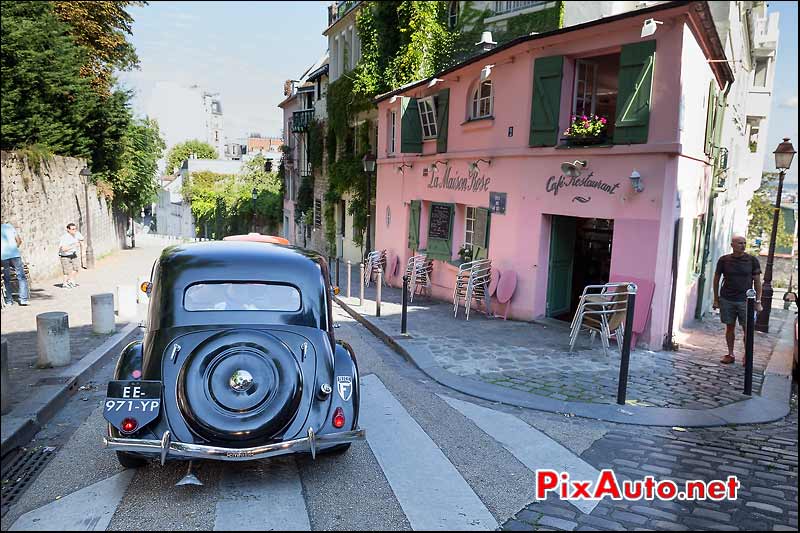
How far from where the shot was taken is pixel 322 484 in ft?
14.8

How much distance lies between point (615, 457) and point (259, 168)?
40.3 meters

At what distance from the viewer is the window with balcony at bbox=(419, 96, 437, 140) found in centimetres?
1508

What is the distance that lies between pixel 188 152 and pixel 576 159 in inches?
2045

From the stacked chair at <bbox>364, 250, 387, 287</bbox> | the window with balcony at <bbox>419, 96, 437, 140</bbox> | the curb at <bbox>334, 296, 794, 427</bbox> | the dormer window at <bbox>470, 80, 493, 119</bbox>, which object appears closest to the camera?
the curb at <bbox>334, 296, 794, 427</bbox>

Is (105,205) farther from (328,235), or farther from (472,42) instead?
(472,42)

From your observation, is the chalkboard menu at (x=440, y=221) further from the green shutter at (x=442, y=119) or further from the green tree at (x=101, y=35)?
the green tree at (x=101, y=35)

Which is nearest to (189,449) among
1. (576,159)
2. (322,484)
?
(322,484)

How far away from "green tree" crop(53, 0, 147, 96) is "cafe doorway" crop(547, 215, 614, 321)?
643 inches

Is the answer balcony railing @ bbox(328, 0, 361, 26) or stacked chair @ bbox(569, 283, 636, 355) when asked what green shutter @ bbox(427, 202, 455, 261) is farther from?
balcony railing @ bbox(328, 0, 361, 26)

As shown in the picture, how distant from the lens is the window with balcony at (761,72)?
2166cm

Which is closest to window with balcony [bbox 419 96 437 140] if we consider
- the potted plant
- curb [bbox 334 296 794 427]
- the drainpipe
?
the potted plant

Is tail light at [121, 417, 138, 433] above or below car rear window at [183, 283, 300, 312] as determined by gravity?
below

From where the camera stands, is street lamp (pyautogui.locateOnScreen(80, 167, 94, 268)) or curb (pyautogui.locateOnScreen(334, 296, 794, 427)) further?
street lamp (pyautogui.locateOnScreen(80, 167, 94, 268))

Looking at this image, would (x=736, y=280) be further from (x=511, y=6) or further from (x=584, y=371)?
(x=511, y=6)
